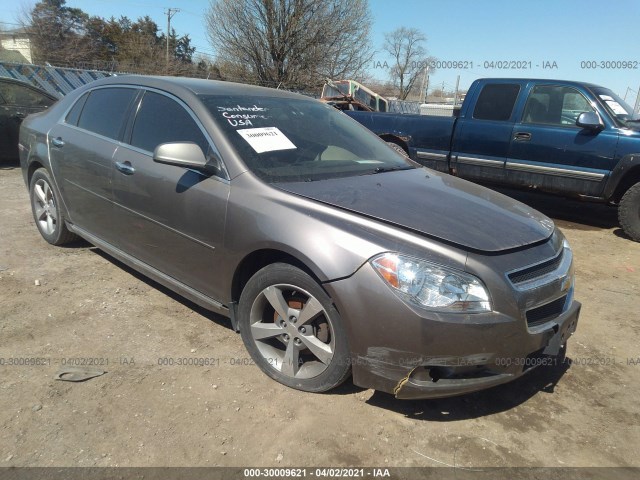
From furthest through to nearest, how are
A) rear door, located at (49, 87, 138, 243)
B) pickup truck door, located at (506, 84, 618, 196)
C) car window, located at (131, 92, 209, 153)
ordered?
pickup truck door, located at (506, 84, 618, 196) → rear door, located at (49, 87, 138, 243) → car window, located at (131, 92, 209, 153)

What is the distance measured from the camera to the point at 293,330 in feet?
8.45

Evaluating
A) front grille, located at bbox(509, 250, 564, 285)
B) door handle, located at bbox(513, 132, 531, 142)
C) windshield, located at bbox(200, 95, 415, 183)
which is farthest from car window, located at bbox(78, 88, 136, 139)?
door handle, located at bbox(513, 132, 531, 142)

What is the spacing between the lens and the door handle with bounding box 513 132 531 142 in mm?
6570

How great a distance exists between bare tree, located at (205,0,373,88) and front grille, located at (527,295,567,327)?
27.5 m

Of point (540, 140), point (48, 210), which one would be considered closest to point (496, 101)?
point (540, 140)

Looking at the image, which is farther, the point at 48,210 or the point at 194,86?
the point at 48,210

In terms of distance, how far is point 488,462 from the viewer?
2.23m

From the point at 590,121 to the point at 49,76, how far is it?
13.2m

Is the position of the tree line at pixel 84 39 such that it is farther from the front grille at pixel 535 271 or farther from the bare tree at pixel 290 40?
the front grille at pixel 535 271

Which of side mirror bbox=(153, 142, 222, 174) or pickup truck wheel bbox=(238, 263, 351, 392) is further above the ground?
side mirror bbox=(153, 142, 222, 174)

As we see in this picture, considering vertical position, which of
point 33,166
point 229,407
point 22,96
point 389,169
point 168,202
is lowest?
point 229,407

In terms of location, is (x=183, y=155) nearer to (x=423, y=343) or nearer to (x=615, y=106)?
(x=423, y=343)

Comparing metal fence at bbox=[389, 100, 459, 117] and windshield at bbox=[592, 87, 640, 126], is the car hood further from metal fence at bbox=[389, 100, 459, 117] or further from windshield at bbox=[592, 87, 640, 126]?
metal fence at bbox=[389, 100, 459, 117]

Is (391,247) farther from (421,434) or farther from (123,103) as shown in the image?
(123,103)
